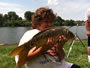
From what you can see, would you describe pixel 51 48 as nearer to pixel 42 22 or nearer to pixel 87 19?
pixel 42 22

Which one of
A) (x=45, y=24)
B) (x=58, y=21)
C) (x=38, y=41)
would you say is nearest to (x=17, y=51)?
(x=38, y=41)

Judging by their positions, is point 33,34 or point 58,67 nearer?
point 33,34

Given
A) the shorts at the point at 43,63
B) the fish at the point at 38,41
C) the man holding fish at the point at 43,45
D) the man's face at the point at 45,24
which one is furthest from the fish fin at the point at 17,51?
the man's face at the point at 45,24

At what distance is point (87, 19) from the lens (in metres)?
5.02

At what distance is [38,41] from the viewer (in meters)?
2.02

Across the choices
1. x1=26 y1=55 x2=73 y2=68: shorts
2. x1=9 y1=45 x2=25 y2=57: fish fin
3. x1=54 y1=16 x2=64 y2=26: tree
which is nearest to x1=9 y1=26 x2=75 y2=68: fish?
x1=9 y1=45 x2=25 y2=57: fish fin

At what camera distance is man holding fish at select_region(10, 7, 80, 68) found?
2.07 meters

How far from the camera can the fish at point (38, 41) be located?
1.91 m

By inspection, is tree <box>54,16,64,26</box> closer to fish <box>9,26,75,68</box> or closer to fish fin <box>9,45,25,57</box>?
fish <box>9,26,75,68</box>

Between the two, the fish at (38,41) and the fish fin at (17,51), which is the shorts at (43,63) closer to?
the fish at (38,41)

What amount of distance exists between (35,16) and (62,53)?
63cm

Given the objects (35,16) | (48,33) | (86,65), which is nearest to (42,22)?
(35,16)

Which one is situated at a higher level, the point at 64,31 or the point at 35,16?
the point at 35,16

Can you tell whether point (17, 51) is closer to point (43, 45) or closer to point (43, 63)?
point (43, 45)
